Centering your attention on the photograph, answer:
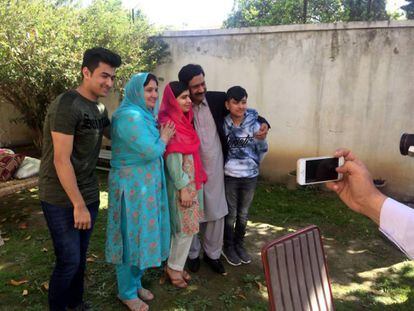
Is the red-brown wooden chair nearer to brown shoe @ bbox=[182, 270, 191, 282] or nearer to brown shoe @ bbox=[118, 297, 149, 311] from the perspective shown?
brown shoe @ bbox=[118, 297, 149, 311]

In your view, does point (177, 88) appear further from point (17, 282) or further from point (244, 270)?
point (17, 282)

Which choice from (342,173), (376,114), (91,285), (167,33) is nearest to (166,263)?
Result: (91,285)

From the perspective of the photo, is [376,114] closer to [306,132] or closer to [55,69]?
[306,132]

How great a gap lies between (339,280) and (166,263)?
156 cm

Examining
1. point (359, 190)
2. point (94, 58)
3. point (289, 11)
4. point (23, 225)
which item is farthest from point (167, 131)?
point (289, 11)

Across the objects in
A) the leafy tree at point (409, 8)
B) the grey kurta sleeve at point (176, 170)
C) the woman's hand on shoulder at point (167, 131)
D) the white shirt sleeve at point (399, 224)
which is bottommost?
the grey kurta sleeve at point (176, 170)

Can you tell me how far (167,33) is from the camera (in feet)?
21.2

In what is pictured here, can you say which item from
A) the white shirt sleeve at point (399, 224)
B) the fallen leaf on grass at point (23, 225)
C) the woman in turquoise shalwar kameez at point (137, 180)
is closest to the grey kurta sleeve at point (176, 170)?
the woman in turquoise shalwar kameez at point (137, 180)

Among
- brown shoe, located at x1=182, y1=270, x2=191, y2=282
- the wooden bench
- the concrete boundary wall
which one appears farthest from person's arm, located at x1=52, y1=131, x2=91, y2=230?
the concrete boundary wall

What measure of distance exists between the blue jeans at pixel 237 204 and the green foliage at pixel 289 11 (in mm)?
14109

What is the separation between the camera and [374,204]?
1438 mm

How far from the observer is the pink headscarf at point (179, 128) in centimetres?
273

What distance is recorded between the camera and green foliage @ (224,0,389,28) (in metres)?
16.6

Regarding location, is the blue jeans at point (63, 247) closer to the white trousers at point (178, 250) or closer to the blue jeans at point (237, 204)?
the white trousers at point (178, 250)
